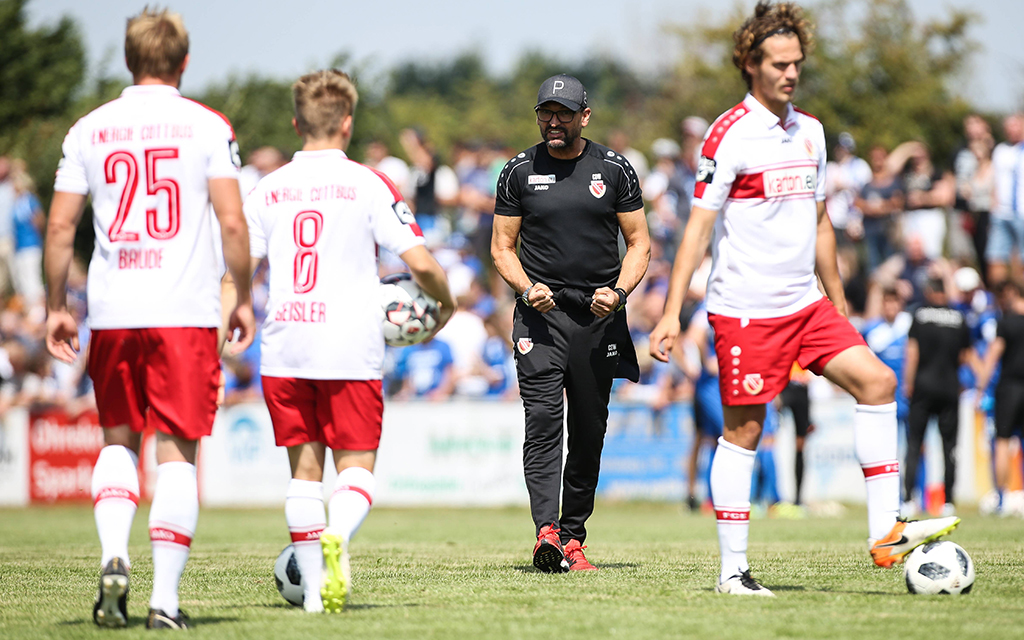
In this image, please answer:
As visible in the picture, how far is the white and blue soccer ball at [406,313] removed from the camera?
5.31 m

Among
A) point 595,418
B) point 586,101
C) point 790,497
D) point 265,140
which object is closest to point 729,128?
point 586,101

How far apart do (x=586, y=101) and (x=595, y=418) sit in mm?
1923

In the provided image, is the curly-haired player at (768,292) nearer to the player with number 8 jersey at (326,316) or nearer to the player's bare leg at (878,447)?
the player's bare leg at (878,447)

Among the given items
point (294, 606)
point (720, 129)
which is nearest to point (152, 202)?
point (294, 606)

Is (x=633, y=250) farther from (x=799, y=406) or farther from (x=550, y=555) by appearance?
(x=799, y=406)

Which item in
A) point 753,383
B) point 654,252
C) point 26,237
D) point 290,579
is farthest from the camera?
point 26,237

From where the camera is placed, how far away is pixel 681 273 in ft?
19.2

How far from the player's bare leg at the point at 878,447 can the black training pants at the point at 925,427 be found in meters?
8.55

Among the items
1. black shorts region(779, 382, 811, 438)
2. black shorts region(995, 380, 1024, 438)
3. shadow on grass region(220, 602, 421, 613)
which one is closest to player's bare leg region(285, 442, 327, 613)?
shadow on grass region(220, 602, 421, 613)

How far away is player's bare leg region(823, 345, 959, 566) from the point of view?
5789mm

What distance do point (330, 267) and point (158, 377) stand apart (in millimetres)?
842

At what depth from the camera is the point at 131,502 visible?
5039 mm

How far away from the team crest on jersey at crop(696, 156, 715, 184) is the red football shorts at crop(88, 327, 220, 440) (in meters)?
2.45

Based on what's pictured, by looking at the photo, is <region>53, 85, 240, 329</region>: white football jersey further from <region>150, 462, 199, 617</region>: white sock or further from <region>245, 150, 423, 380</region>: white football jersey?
<region>150, 462, 199, 617</region>: white sock
